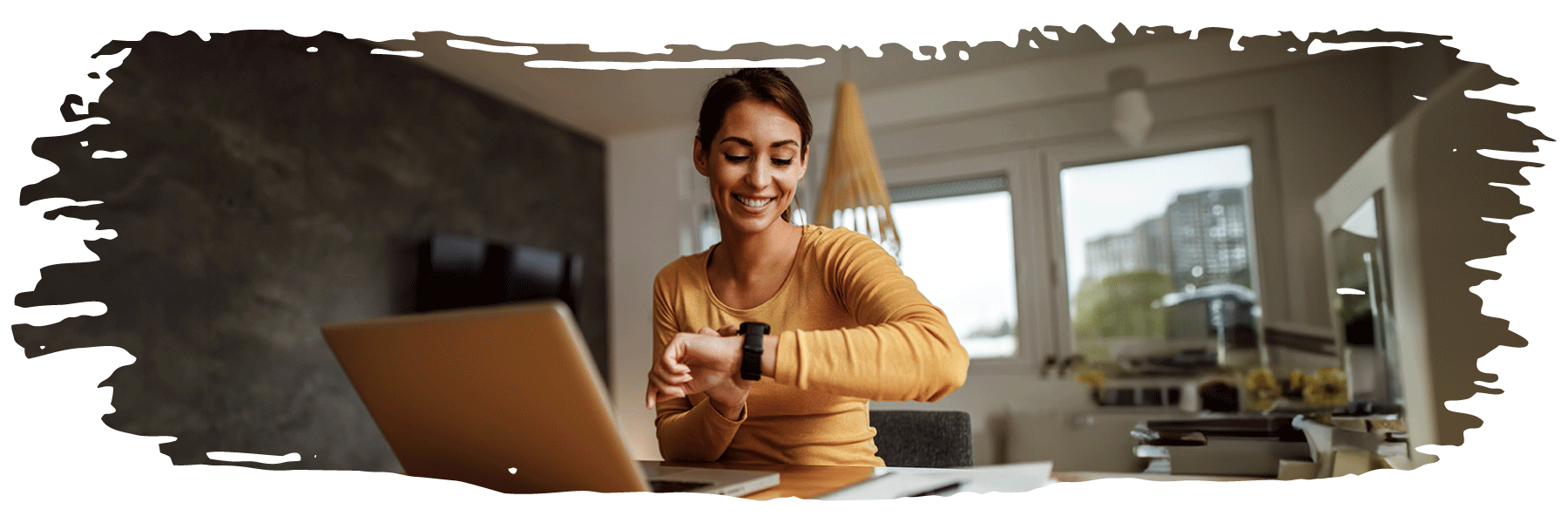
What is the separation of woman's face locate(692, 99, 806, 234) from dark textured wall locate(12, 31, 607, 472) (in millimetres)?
1365

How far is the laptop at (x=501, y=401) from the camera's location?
21.6 inches

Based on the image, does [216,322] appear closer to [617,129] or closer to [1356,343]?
[617,129]

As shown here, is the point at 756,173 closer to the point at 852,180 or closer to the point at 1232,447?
the point at 852,180

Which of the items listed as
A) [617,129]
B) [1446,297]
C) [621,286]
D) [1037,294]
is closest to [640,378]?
[621,286]

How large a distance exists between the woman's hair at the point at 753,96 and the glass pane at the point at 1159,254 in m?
2.69

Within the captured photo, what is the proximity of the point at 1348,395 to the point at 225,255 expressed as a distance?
349 centimetres

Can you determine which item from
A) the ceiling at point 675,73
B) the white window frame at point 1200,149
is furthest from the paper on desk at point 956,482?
the white window frame at point 1200,149

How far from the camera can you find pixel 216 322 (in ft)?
7.84

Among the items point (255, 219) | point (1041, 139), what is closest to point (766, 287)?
point (255, 219)

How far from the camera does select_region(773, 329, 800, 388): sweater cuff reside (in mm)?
706

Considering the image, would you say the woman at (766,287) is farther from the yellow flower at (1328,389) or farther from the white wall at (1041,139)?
the yellow flower at (1328,389)

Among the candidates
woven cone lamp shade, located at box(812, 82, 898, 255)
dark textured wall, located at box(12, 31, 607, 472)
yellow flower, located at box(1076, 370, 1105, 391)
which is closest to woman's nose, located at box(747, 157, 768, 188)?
woven cone lamp shade, located at box(812, 82, 898, 255)

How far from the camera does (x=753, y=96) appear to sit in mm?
961

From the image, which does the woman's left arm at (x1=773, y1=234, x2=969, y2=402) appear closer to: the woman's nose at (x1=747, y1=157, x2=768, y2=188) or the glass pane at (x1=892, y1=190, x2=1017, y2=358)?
the woman's nose at (x1=747, y1=157, x2=768, y2=188)
